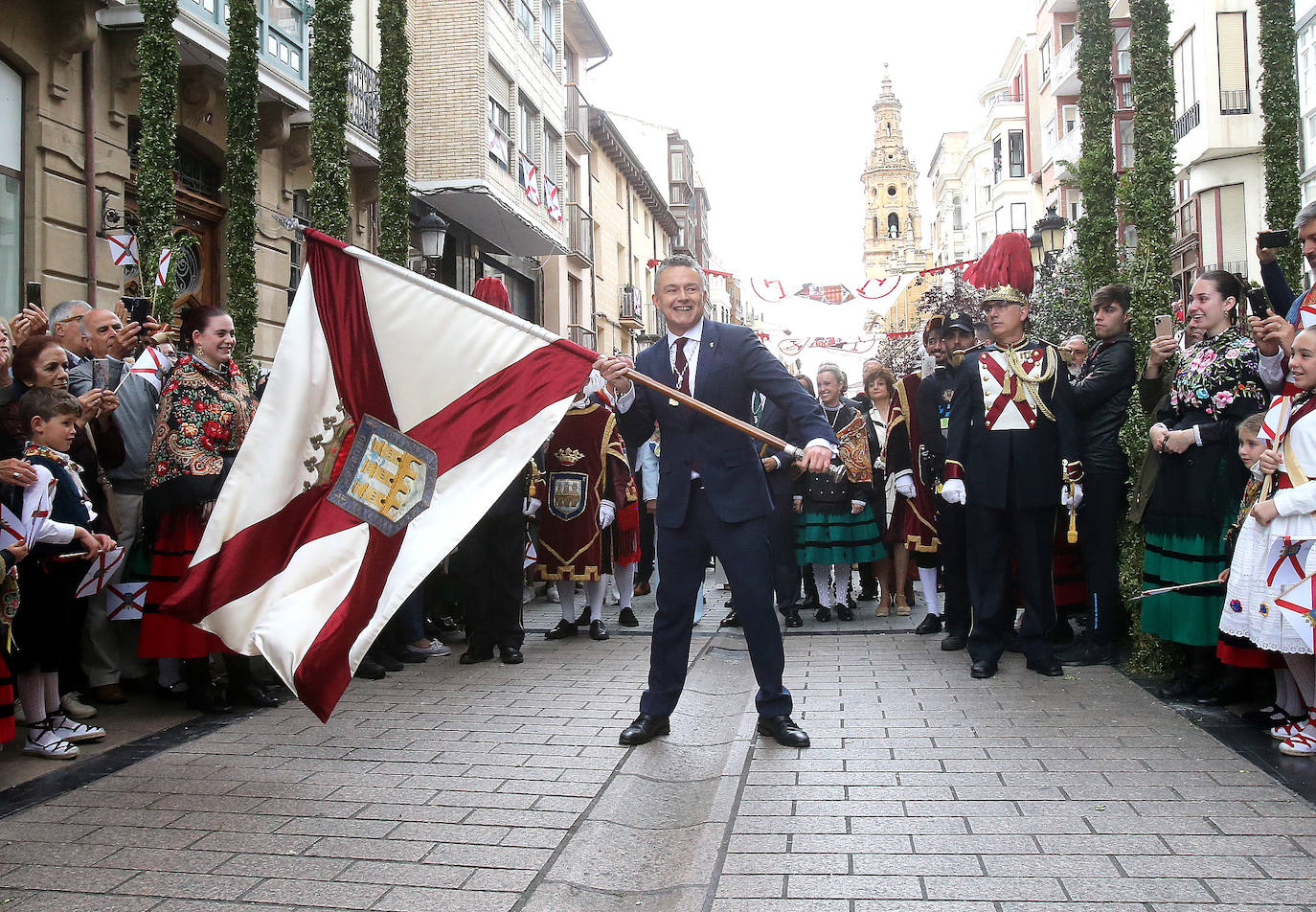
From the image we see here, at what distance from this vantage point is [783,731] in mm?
5031

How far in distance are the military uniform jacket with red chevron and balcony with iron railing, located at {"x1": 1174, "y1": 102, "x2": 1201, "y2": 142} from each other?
838 inches

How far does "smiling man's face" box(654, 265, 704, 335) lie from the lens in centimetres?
519

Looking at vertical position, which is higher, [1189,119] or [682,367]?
[1189,119]

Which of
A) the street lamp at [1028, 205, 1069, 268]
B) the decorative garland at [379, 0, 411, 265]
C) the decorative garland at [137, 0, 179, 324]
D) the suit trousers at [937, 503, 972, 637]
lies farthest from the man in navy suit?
the street lamp at [1028, 205, 1069, 268]

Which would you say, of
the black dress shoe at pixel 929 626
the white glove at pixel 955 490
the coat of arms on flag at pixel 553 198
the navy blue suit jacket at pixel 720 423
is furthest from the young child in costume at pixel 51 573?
the coat of arms on flag at pixel 553 198

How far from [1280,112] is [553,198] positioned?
20.1 metres

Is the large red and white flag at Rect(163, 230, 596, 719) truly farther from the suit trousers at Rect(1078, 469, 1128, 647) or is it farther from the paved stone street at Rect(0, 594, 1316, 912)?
the suit trousers at Rect(1078, 469, 1128, 647)

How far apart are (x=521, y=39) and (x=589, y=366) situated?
22109mm

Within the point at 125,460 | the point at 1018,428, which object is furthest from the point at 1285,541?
the point at 125,460

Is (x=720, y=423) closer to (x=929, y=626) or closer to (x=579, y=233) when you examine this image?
(x=929, y=626)

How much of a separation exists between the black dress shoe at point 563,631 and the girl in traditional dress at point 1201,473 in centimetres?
438

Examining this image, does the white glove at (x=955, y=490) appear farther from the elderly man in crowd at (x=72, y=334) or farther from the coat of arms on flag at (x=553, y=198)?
the coat of arms on flag at (x=553, y=198)

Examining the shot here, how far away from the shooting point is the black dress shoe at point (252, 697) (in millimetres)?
6070

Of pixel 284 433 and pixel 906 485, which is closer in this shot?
pixel 284 433
